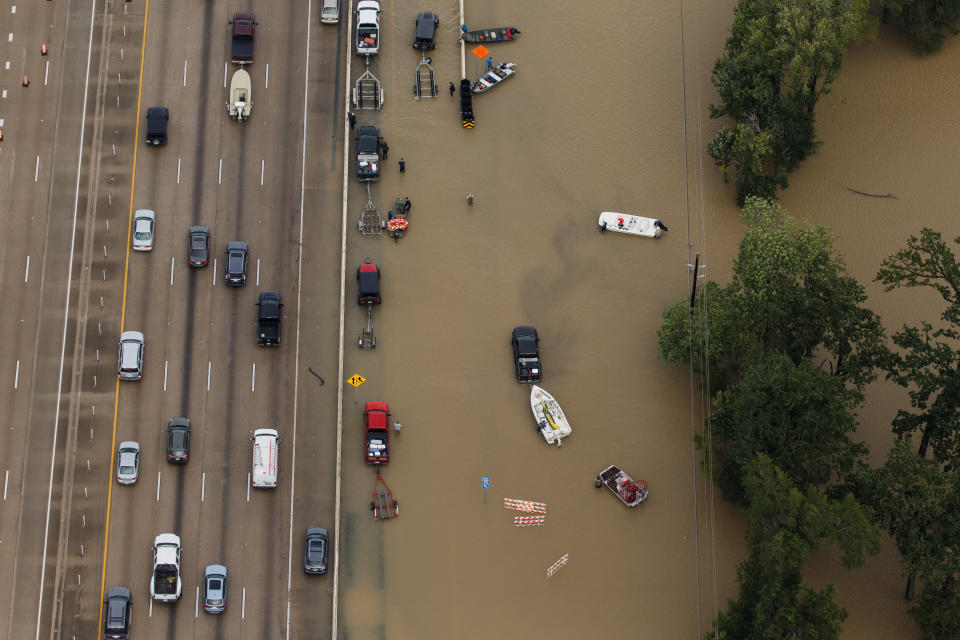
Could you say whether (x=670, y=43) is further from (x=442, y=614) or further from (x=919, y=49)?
(x=442, y=614)

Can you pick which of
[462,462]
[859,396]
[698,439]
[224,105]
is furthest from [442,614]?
[224,105]

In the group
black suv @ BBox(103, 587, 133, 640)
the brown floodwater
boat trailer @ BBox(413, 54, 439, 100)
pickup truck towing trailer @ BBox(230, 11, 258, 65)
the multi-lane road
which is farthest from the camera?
boat trailer @ BBox(413, 54, 439, 100)

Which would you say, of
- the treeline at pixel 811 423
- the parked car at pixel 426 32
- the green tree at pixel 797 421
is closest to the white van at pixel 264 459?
the treeline at pixel 811 423

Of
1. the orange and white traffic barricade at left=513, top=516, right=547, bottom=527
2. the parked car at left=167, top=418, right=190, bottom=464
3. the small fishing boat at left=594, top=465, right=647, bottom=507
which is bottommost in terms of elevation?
the orange and white traffic barricade at left=513, top=516, right=547, bottom=527

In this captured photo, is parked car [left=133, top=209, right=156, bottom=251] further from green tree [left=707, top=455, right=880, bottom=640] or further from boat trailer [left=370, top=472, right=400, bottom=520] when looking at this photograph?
green tree [left=707, top=455, right=880, bottom=640]

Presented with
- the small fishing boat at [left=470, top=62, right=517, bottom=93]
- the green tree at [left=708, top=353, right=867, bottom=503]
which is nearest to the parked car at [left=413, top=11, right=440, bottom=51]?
the small fishing boat at [left=470, top=62, right=517, bottom=93]

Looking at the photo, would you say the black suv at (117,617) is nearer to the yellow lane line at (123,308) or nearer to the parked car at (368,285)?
the yellow lane line at (123,308)

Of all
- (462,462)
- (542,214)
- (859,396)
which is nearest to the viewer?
(859,396)
